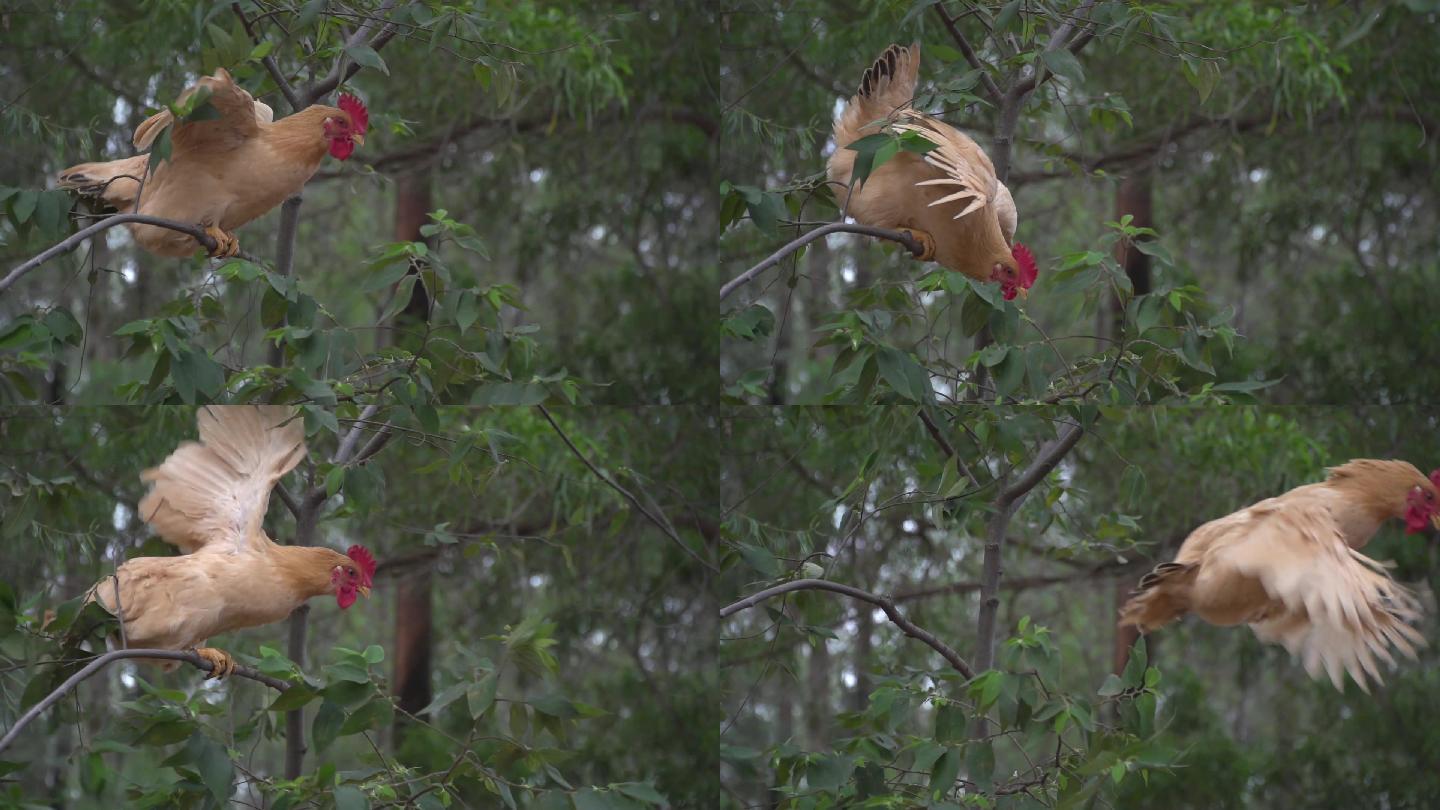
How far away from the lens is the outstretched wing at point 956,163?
6.97 feet

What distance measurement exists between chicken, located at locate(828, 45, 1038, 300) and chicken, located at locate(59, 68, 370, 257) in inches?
29.3

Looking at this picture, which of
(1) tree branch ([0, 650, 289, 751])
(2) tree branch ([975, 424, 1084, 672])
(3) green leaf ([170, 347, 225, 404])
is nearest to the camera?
(1) tree branch ([0, 650, 289, 751])

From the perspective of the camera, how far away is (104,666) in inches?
77.7

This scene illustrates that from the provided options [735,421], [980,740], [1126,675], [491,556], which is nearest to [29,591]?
[491,556]

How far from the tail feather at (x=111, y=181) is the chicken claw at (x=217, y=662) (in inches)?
25.0

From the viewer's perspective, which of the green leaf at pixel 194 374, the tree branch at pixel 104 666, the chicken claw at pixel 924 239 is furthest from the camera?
the chicken claw at pixel 924 239

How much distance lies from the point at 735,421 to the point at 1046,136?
29.0 inches

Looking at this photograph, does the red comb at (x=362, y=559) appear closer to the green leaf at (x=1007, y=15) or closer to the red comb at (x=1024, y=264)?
the red comb at (x=1024, y=264)

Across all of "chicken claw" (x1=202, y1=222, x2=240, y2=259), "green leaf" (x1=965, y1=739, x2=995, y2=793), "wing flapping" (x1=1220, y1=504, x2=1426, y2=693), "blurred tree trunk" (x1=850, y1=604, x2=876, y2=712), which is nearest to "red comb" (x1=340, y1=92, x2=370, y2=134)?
"chicken claw" (x1=202, y1=222, x2=240, y2=259)

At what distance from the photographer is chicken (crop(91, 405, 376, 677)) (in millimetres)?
2135

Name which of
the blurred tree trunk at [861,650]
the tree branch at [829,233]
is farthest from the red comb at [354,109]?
the blurred tree trunk at [861,650]

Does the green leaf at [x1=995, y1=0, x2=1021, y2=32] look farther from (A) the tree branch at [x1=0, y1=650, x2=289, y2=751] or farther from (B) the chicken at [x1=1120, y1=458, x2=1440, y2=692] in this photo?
(A) the tree branch at [x1=0, y1=650, x2=289, y2=751]

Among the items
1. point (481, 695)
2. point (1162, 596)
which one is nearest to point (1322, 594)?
point (1162, 596)

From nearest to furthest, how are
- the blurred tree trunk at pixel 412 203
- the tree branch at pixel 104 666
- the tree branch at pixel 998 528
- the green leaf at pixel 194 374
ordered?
1. the tree branch at pixel 104 666
2. the green leaf at pixel 194 374
3. the tree branch at pixel 998 528
4. the blurred tree trunk at pixel 412 203
